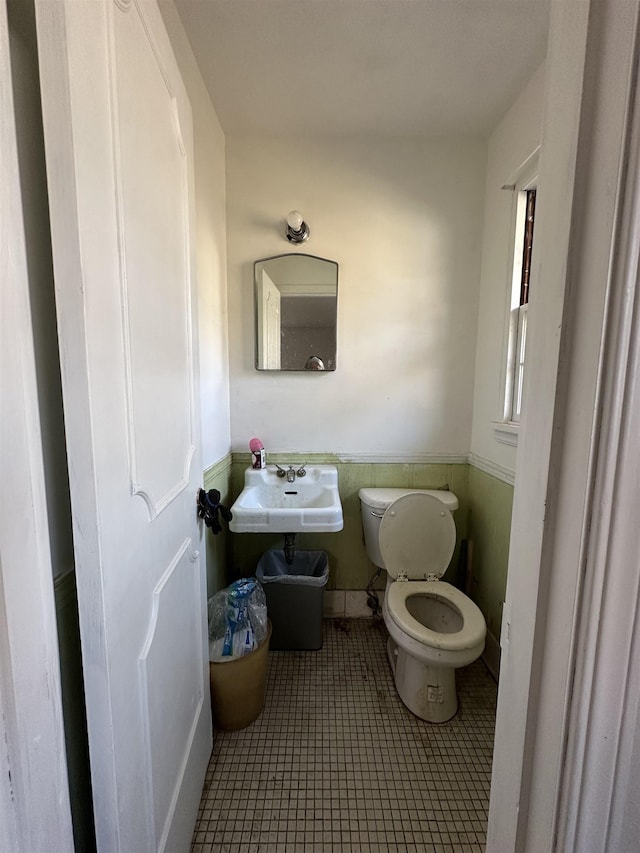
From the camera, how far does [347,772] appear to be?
47.9 inches

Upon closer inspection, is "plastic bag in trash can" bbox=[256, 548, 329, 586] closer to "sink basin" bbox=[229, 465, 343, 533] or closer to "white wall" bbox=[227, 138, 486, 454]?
"sink basin" bbox=[229, 465, 343, 533]

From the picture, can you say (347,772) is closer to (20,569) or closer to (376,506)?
(376,506)

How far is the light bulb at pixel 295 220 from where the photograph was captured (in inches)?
65.6

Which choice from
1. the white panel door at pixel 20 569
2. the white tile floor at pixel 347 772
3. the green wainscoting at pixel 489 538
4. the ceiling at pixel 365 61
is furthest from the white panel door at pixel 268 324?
the white tile floor at pixel 347 772

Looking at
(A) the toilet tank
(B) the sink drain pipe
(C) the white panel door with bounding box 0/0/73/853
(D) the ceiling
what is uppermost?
(D) the ceiling

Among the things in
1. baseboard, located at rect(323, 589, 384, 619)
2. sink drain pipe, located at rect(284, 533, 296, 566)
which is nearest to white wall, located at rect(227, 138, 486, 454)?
sink drain pipe, located at rect(284, 533, 296, 566)

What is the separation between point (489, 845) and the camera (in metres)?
0.53

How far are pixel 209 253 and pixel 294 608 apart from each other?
5.57 feet

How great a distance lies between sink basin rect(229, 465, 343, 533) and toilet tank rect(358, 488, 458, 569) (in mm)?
178

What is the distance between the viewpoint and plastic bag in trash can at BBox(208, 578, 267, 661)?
1.29 meters

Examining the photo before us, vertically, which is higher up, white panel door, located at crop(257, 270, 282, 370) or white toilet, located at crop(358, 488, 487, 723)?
white panel door, located at crop(257, 270, 282, 370)

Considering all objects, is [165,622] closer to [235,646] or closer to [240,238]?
[235,646]

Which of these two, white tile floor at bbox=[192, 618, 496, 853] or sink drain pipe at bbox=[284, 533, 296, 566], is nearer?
white tile floor at bbox=[192, 618, 496, 853]

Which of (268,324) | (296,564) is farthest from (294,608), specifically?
(268,324)
